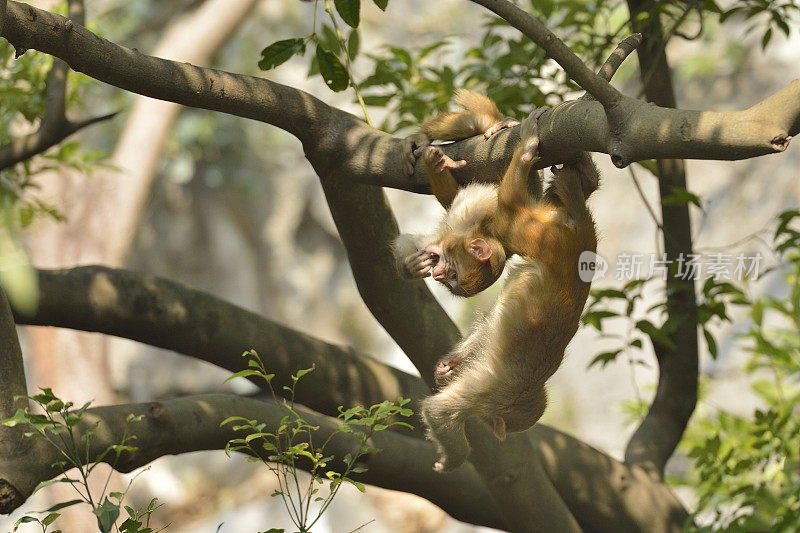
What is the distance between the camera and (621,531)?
356 cm

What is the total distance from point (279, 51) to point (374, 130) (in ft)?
1.31

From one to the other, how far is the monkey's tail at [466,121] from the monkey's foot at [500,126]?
44 mm

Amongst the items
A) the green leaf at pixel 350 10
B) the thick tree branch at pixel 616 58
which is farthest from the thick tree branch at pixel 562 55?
the green leaf at pixel 350 10

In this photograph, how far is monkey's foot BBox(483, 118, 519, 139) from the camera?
233cm

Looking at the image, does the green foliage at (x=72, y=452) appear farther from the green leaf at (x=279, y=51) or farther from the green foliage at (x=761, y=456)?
the green foliage at (x=761, y=456)

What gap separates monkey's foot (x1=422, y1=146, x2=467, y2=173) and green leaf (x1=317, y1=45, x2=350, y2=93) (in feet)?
1.72

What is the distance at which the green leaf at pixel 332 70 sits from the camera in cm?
267

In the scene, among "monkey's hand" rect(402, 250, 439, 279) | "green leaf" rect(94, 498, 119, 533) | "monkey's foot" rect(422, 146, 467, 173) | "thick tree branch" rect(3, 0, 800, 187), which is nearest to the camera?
"thick tree branch" rect(3, 0, 800, 187)

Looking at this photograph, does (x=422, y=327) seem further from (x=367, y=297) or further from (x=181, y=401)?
(x=181, y=401)

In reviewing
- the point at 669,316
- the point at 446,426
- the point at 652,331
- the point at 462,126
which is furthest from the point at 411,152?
the point at 669,316

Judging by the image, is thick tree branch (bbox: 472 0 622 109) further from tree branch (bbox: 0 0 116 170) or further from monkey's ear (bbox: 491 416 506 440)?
tree branch (bbox: 0 0 116 170)

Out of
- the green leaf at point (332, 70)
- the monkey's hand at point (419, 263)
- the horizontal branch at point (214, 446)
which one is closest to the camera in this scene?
the horizontal branch at point (214, 446)

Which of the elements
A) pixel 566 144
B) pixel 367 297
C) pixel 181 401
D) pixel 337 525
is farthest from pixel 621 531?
pixel 337 525

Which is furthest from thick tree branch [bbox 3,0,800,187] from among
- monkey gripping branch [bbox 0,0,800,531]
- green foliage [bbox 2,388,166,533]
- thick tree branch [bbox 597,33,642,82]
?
green foliage [bbox 2,388,166,533]
